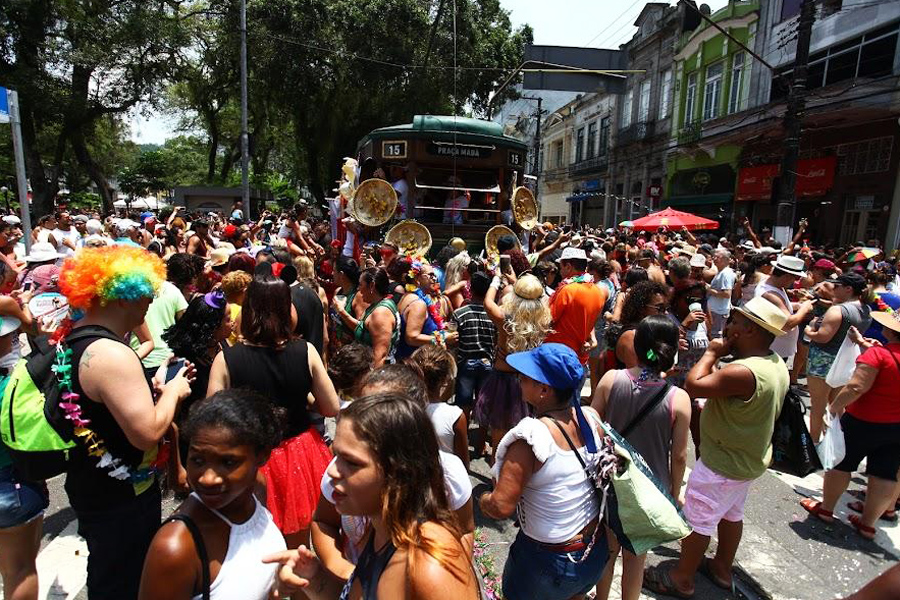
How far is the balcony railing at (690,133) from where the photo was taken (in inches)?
869

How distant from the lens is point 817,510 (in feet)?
13.0

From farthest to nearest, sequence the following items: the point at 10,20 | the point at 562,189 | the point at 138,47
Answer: the point at 562,189 < the point at 138,47 < the point at 10,20

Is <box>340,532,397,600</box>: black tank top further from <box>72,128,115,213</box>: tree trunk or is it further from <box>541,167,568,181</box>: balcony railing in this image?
<box>541,167,568,181</box>: balcony railing

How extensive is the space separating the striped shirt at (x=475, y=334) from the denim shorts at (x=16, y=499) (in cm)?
281

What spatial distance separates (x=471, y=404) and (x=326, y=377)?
2064 mm

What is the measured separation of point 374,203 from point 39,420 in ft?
22.6

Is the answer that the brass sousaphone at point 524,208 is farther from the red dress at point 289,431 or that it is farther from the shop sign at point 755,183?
the shop sign at point 755,183

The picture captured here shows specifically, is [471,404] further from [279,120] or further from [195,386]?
[279,120]

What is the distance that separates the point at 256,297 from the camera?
2539 mm

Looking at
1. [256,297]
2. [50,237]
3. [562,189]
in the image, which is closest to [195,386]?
[256,297]

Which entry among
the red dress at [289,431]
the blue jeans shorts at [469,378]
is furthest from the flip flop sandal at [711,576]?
the red dress at [289,431]

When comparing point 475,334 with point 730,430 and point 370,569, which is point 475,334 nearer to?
point 730,430

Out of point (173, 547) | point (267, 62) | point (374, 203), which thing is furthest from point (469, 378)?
point (267, 62)

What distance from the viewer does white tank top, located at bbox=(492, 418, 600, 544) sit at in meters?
2.04
